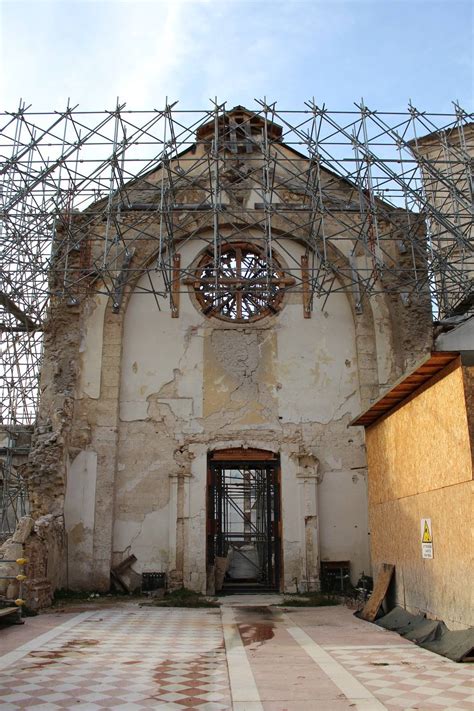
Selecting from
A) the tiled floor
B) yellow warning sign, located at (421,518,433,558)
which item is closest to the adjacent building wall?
yellow warning sign, located at (421,518,433,558)

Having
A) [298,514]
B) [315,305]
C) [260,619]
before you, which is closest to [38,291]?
[315,305]

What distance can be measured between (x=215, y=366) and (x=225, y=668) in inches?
330

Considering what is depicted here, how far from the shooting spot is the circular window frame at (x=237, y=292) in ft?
48.2

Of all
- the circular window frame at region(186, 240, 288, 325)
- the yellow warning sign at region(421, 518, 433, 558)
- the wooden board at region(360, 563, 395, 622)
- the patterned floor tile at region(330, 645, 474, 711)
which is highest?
the circular window frame at region(186, 240, 288, 325)

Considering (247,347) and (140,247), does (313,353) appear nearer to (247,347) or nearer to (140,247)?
(247,347)

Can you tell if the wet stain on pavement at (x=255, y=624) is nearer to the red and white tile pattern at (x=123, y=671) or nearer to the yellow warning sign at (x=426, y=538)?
the red and white tile pattern at (x=123, y=671)

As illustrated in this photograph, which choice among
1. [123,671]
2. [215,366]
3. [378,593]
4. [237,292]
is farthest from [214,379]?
[123,671]

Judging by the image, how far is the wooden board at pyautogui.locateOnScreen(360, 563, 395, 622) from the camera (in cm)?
985

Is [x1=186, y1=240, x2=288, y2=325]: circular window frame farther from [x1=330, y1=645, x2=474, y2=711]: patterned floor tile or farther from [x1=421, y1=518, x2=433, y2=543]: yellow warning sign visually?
[x1=330, y1=645, x2=474, y2=711]: patterned floor tile

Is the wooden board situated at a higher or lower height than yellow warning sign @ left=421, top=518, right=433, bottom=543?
lower

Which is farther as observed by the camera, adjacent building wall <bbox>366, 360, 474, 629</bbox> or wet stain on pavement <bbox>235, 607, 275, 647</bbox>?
wet stain on pavement <bbox>235, 607, 275, 647</bbox>

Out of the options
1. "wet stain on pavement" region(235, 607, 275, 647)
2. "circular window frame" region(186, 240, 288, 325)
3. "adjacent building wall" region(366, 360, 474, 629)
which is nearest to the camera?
"adjacent building wall" region(366, 360, 474, 629)

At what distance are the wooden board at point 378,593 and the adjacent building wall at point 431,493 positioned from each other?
162mm

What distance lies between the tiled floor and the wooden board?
0.75 feet
